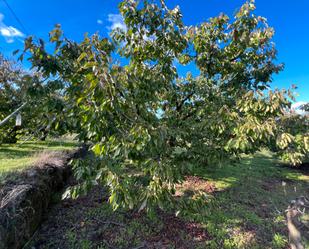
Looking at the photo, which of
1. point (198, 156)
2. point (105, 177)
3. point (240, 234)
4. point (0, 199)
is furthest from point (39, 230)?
point (240, 234)

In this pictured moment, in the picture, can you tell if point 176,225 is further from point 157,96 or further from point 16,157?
point 16,157

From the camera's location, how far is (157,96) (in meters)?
3.69

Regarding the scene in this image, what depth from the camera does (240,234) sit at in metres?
3.63

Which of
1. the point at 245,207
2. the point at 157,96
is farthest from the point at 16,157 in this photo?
the point at 245,207

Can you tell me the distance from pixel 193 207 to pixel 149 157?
761 mm

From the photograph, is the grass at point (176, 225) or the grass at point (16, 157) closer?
the grass at point (176, 225)

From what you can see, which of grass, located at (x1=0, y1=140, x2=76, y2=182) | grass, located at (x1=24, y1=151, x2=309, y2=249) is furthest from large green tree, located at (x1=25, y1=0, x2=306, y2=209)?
grass, located at (x1=0, y1=140, x2=76, y2=182)

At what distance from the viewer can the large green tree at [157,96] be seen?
6.44ft

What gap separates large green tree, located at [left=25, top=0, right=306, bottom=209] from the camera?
196 centimetres

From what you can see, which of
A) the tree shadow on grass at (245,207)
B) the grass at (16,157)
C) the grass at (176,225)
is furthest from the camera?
the grass at (16,157)

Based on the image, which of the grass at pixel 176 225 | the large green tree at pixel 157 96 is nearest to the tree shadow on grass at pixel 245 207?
the grass at pixel 176 225

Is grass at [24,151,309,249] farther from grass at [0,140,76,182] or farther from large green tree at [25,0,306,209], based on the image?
grass at [0,140,76,182]

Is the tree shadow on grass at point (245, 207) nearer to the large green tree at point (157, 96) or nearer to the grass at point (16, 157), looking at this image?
the large green tree at point (157, 96)

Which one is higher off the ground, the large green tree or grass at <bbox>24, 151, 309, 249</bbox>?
the large green tree
